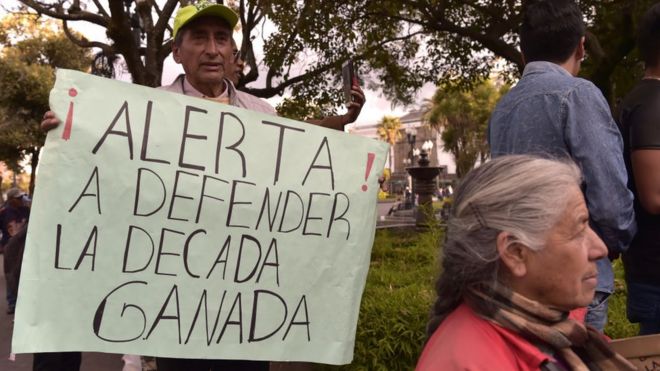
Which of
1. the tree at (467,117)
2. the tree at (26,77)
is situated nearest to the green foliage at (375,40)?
the tree at (26,77)

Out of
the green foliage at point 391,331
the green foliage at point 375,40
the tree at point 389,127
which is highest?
the tree at point 389,127

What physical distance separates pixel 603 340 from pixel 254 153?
1.24 metres

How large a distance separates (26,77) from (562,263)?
2875cm

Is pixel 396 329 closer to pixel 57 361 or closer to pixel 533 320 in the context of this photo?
pixel 57 361

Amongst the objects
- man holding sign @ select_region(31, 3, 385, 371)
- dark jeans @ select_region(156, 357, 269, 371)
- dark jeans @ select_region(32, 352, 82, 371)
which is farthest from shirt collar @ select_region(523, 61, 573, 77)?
dark jeans @ select_region(32, 352, 82, 371)

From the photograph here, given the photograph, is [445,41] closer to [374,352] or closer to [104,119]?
[374,352]

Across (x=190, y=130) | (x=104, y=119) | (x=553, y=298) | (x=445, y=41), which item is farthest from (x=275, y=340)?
(x=445, y=41)

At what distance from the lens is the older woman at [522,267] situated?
128cm

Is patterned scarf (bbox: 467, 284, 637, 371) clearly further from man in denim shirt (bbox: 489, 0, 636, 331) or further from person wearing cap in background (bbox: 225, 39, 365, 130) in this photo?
person wearing cap in background (bbox: 225, 39, 365, 130)

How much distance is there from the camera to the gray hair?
51.6 inches

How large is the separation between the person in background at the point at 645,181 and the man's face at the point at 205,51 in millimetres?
1526

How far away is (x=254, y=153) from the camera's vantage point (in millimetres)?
2170

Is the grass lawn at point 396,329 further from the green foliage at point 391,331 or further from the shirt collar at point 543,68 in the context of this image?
the shirt collar at point 543,68

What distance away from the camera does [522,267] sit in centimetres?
133
